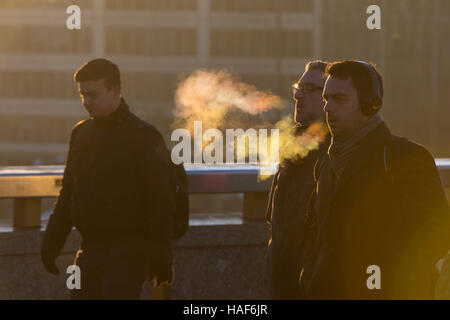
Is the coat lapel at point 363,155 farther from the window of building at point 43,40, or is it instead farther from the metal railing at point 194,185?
the window of building at point 43,40

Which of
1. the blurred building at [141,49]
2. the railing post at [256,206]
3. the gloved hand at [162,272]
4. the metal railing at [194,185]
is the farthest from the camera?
the blurred building at [141,49]

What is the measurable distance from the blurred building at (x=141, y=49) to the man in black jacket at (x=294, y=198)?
212 ft

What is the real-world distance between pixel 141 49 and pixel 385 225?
6884cm

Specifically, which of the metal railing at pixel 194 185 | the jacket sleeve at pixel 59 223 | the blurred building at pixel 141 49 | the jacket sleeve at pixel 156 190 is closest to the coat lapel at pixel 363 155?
the jacket sleeve at pixel 156 190

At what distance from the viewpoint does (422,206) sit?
119 inches

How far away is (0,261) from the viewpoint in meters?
5.86

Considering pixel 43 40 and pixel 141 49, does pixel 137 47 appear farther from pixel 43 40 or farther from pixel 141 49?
pixel 43 40

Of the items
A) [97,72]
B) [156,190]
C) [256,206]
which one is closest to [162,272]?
[156,190]

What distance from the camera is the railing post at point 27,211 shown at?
6.00 m

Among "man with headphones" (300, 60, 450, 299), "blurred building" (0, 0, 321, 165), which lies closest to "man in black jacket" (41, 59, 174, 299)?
"man with headphones" (300, 60, 450, 299)

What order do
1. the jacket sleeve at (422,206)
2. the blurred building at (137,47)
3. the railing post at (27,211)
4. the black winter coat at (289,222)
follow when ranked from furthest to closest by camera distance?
the blurred building at (137,47)
the railing post at (27,211)
the black winter coat at (289,222)
the jacket sleeve at (422,206)

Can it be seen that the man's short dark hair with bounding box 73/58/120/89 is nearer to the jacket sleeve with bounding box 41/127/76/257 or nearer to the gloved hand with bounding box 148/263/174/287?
the jacket sleeve with bounding box 41/127/76/257

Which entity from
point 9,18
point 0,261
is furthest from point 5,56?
point 0,261
